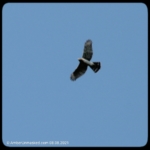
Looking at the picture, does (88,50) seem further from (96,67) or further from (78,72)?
(78,72)

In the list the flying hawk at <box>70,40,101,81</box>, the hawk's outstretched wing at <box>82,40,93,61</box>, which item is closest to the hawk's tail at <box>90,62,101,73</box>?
the flying hawk at <box>70,40,101,81</box>

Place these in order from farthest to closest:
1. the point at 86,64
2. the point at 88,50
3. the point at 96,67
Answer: the point at 86,64
the point at 96,67
the point at 88,50

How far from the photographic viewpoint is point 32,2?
13930 mm

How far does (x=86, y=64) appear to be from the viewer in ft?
48.0

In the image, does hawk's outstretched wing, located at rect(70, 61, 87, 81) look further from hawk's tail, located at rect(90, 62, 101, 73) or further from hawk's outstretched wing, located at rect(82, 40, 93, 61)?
Result: hawk's outstretched wing, located at rect(82, 40, 93, 61)

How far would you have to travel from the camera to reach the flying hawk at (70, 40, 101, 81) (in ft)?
46.8

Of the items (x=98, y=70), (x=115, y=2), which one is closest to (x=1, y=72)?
(x=98, y=70)

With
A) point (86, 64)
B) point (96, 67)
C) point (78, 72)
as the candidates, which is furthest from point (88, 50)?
point (78, 72)

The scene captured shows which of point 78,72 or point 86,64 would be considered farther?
point 78,72

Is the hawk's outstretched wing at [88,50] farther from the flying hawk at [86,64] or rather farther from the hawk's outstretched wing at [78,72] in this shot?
the hawk's outstretched wing at [78,72]

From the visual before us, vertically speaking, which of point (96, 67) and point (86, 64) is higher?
point (86, 64)

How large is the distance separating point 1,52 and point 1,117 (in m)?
2.16

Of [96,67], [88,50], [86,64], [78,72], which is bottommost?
[78,72]

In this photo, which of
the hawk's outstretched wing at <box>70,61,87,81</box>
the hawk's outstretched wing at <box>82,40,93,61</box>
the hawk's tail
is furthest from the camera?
the hawk's outstretched wing at <box>70,61,87,81</box>
